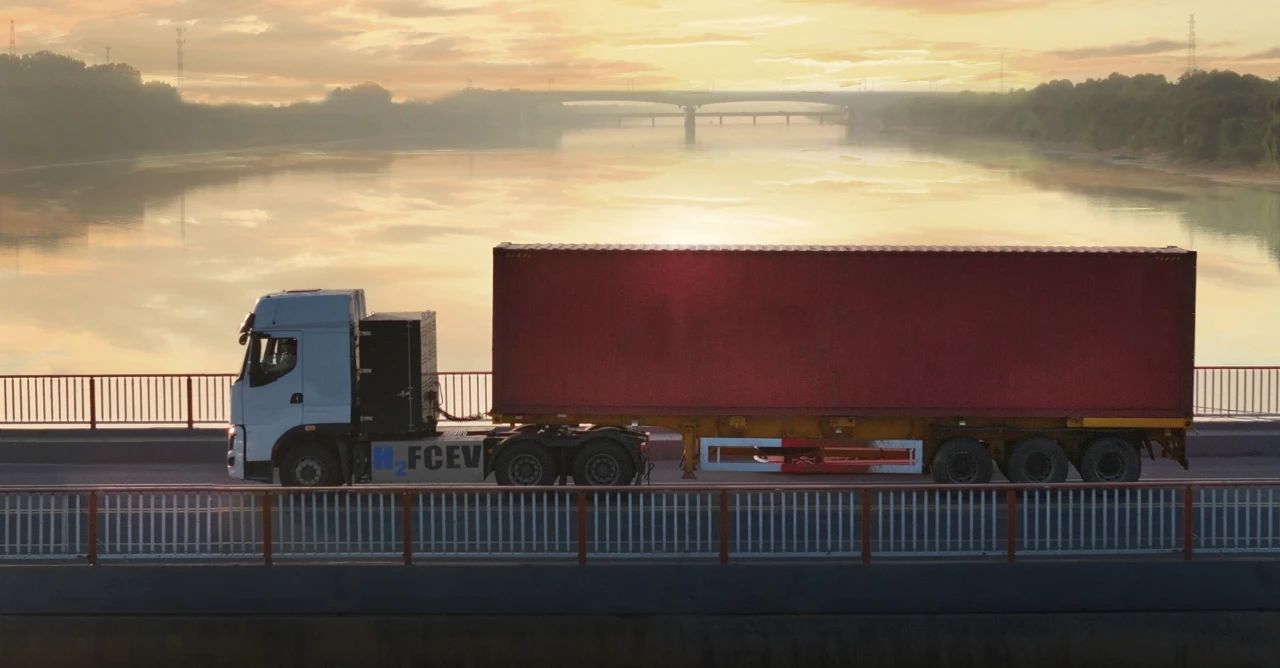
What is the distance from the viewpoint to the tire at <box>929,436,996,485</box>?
2436cm

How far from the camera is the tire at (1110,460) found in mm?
24531

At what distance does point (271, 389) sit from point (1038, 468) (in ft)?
34.4

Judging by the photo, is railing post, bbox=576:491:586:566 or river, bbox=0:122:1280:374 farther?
river, bbox=0:122:1280:374

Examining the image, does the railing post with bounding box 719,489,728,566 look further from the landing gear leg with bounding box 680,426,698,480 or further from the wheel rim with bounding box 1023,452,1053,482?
the wheel rim with bounding box 1023,452,1053,482

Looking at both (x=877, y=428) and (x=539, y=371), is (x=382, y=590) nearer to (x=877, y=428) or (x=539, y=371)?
(x=539, y=371)

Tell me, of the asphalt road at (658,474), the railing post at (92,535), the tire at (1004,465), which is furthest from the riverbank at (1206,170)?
the railing post at (92,535)

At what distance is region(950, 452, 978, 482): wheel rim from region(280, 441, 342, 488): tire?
27.4 ft

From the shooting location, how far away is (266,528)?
58.7 feet

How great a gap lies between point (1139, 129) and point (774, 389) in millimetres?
166652

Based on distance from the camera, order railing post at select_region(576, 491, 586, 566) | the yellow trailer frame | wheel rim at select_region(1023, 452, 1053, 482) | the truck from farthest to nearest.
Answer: wheel rim at select_region(1023, 452, 1053, 482) → the yellow trailer frame → the truck → railing post at select_region(576, 491, 586, 566)

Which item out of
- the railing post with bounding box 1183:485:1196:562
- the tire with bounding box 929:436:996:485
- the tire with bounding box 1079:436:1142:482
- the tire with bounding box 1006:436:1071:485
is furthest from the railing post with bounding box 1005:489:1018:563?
the tire with bounding box 1079:436:1142:482

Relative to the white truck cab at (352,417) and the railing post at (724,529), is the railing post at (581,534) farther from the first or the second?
the white truck cab at (352,417)

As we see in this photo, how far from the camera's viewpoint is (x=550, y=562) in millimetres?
18016

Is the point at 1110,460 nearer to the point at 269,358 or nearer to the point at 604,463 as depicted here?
the point at 604,463
